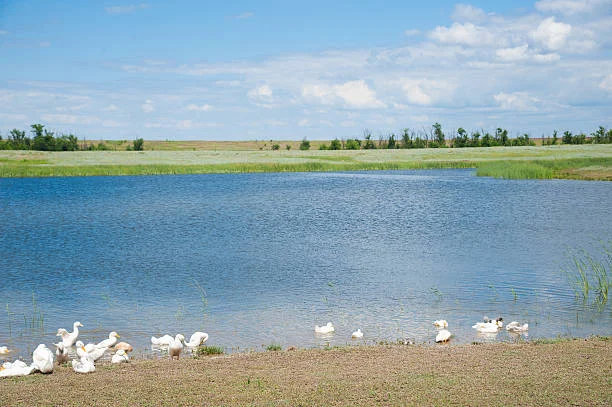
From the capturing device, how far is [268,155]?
97.9 metres

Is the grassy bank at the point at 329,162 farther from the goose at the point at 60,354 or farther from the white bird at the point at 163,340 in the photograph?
the goose at the point at 60,354

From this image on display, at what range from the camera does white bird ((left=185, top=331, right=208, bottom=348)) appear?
12.1 meters

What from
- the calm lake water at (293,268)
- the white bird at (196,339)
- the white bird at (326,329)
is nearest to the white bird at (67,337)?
the calm lake water at (293,268)

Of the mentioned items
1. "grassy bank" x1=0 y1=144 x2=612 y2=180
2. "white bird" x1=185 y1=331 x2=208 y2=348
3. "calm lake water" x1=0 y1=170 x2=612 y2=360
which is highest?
"grassy bank" x1=0 y1=144 x2=612 y2=180

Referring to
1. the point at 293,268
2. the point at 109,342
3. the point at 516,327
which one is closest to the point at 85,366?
the point at 109,342

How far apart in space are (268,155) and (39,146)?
136 ft

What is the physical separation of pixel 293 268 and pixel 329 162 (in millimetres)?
69923

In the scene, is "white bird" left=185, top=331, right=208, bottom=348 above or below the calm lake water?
above

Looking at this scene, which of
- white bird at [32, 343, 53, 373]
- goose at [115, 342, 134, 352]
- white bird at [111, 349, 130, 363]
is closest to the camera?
white bird at [32, 343, 53, 373]

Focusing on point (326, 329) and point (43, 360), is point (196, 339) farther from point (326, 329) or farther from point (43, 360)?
point (43, 360)

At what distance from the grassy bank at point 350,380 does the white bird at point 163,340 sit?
131cm

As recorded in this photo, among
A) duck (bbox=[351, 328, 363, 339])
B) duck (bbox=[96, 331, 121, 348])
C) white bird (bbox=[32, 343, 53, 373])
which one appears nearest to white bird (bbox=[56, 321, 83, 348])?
duck (bbox=[96, 331, 121, 348])

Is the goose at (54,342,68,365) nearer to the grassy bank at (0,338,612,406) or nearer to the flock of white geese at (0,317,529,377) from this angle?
the flock of white geese at (0,317,529,377)

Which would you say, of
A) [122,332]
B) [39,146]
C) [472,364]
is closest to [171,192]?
[122,332]
